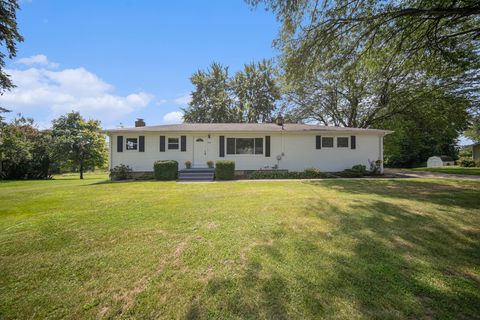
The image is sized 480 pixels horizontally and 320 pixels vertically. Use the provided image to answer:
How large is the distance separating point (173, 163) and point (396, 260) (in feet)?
37.4

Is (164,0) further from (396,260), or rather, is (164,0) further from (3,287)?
(396,260)

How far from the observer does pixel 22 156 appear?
16.3m

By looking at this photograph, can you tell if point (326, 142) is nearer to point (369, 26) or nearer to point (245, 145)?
point (245, 145)

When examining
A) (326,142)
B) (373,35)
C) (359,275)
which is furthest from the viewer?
(326,142)

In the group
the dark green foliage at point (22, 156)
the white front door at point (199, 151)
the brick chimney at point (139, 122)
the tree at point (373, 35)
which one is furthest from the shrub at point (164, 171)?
the dark green foliage at point (22, 156)

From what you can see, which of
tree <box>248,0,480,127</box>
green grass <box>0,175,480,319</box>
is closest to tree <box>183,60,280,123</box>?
tree <box>248,0,480,127</box>

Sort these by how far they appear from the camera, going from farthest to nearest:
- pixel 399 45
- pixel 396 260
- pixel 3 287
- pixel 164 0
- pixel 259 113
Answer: pixel 259 113 < pixel 164 0 < pixel 399 45 < pixel 396 260 < pixel 3 287

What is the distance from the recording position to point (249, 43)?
1330 cm

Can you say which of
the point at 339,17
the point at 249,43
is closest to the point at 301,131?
the point at 249,43

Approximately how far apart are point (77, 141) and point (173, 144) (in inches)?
308

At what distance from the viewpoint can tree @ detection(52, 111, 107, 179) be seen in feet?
50.7

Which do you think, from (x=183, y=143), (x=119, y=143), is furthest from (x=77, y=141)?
(x=183, y=143)

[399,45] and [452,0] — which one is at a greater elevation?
[452,0]

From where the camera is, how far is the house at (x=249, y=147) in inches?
541
